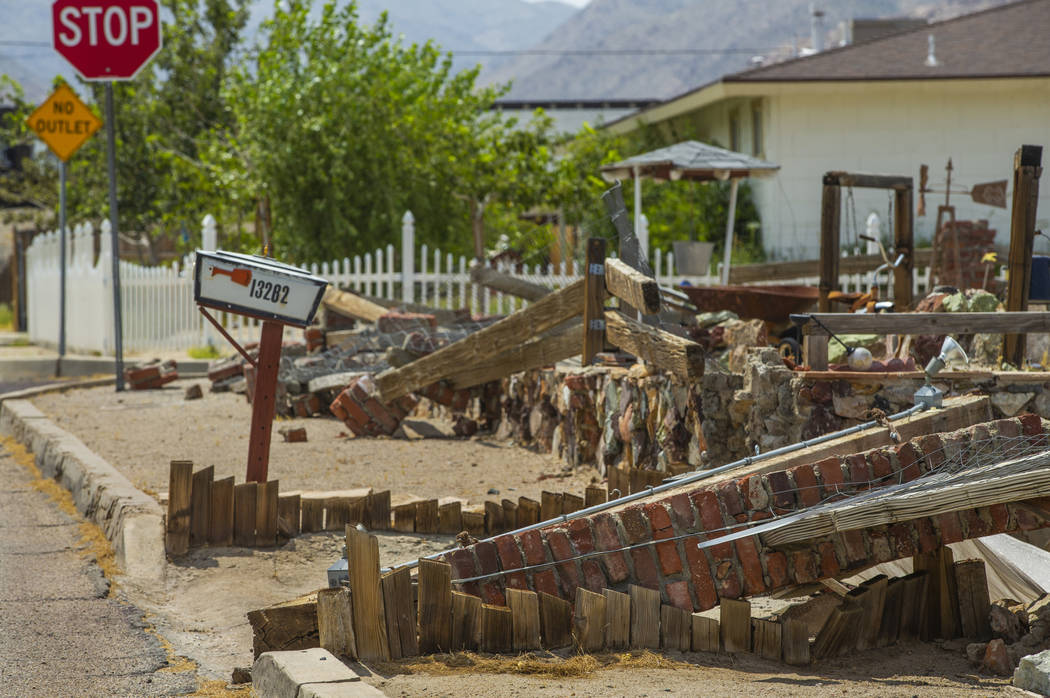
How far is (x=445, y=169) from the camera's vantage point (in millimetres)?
22406

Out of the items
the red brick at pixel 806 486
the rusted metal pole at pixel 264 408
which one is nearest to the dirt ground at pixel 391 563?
the red brick at pixel 806 486

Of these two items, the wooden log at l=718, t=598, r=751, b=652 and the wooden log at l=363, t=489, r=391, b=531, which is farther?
the wooden log at l=363, t=489, r=391, b=531

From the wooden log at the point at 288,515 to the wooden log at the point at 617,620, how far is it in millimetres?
2252

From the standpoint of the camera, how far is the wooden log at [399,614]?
3951 millimetres

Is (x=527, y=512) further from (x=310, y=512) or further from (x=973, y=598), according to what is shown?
(x=973, y=598)

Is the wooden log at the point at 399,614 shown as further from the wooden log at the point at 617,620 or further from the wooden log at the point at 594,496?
the wooden log at the point at 594,496

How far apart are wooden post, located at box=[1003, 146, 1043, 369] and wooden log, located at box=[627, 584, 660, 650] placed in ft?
9.56

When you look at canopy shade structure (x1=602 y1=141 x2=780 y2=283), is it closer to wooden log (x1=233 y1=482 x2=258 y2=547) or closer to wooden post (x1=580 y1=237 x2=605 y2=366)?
wooden post (x1=580 y1=237 x2=605 y2=366)

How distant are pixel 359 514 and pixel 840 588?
8.32 feet

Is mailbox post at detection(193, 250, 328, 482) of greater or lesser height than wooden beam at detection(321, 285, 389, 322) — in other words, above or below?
above

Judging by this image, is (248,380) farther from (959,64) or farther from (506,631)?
(959,64)

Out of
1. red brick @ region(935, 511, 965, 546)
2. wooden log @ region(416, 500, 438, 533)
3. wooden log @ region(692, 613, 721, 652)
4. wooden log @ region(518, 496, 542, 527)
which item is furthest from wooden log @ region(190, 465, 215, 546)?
red brick @ region(935, 511, 965, 546)

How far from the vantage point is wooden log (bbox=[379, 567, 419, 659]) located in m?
3.95

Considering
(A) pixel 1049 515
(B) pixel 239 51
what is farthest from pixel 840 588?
(B) pixel 239 51
